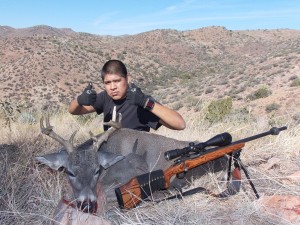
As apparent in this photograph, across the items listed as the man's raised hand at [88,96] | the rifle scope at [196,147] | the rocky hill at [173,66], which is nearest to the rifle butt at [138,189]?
the rifle scope at [196,147]

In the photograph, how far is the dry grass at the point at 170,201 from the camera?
12.8ft

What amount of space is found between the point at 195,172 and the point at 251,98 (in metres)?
18.1

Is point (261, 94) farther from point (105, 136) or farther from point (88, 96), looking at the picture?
point (105, 136)

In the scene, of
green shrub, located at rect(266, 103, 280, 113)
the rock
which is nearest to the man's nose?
the rock

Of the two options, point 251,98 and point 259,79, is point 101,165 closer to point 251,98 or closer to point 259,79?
point 251,98

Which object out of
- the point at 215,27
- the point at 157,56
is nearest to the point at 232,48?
the point at 215,27

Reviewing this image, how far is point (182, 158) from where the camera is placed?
15.1 ft

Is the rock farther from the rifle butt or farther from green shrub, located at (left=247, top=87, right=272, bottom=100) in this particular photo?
green shrub, located at (left=247, top=87, right=272, bottom=100)

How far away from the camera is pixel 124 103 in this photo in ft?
19.1

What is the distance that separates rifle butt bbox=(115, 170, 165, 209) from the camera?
412 centimetres

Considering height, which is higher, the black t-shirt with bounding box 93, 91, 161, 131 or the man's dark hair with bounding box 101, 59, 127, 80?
the man's dark hair with bounding box 101, 59, 127, 80

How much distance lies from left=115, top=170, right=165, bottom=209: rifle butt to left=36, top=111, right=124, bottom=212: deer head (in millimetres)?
321

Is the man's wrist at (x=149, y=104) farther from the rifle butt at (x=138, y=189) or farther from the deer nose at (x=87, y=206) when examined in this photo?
the deer nose at (x=87, y=206)

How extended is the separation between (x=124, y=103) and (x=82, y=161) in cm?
138
